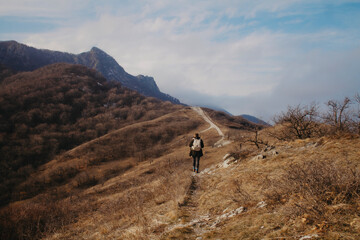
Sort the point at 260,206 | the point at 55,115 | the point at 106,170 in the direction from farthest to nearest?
the point at 55,115, the point at 106,170, the point at 260,206

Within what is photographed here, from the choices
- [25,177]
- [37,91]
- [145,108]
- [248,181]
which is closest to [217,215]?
[248,181]

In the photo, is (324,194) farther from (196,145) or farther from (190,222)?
(196,145)

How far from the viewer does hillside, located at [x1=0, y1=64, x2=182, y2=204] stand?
56.9 meters

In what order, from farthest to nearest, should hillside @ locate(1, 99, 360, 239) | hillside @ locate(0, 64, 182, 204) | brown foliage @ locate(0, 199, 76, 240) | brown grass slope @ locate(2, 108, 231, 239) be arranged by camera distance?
hillside @ locate(0, 64, 182, 204)
brown grass slope @ locate(2, 108, 231, 239)
brown foliage @ locate(0, 199, 76, 240)
hillside @ locate(1, 99, 360, 239)

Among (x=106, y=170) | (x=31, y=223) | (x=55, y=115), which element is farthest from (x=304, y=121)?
(x=55, y=115)

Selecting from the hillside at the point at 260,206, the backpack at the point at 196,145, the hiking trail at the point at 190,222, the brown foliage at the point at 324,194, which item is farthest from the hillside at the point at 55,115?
the brown foliage at the point at 324,194

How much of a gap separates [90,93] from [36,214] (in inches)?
4619

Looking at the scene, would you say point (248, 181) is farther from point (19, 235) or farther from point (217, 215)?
point (19, 235)

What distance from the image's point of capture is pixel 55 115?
8962cm

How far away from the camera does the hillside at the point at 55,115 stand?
56919 millimetres

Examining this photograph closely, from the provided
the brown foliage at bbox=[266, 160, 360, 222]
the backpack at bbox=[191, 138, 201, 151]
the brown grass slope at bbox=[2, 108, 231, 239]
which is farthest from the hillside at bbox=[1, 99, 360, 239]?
the backpack at bbox=[191, 138, 201, 151]

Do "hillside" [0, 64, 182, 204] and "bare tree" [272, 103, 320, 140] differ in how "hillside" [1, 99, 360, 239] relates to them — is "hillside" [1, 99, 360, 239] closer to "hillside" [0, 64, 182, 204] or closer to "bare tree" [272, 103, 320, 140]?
"bare tree" [272, 103, 320, 140]

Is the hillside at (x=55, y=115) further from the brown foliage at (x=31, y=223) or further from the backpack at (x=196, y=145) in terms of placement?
the backpack at (x=196, y=145)

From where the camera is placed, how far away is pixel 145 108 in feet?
369
